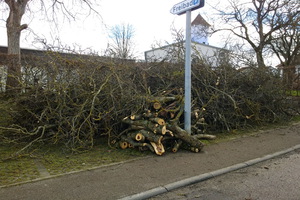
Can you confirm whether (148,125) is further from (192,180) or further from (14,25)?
(14,25)

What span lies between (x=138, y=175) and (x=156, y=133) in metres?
1.20

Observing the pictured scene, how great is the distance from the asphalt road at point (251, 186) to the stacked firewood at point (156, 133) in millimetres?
1237

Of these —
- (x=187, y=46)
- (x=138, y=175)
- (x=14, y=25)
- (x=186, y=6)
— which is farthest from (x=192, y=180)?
(x=14, y=25)

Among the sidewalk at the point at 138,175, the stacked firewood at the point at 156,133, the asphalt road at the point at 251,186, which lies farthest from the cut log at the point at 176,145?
the asphalt road at the point at 251,186

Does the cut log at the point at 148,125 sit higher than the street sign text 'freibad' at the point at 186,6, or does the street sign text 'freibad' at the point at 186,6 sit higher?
the street sign text 'freibad' at the point at 186,6

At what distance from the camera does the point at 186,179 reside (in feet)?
12.2

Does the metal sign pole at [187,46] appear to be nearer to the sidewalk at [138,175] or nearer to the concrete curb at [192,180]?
the sidewalk at [138,175]

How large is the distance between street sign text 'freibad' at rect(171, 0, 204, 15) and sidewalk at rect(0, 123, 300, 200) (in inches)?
132

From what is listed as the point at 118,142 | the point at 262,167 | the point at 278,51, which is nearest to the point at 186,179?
the point at 262,167

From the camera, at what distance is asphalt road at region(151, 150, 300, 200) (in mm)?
3254

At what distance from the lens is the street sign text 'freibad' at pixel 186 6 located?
5.05 meters

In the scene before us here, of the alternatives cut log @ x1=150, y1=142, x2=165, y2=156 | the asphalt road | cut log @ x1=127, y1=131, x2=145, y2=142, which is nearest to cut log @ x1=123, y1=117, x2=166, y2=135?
cut log @ x1=127, y1=131, x2=145, y2=142

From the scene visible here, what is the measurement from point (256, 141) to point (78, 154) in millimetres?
4777

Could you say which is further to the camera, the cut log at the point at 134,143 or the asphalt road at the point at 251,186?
the cut log at the point at 134,143
